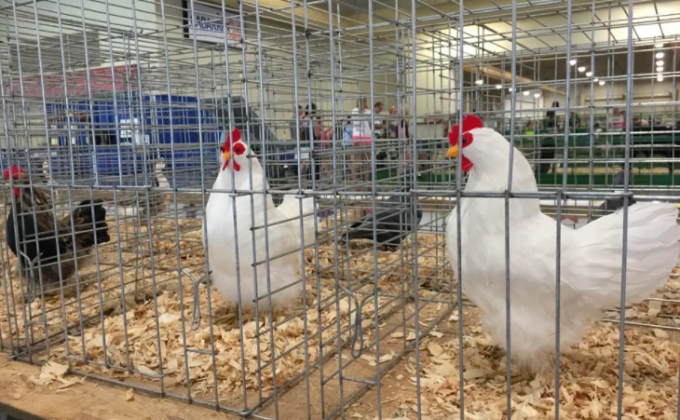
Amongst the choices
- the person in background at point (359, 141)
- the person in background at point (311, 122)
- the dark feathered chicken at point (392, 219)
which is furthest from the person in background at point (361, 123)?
the dark feathered chicken at point (392, 219)

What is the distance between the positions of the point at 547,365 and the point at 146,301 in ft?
Result: 7.88

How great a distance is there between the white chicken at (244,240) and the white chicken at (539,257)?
1.00m

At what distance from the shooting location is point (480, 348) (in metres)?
2.32

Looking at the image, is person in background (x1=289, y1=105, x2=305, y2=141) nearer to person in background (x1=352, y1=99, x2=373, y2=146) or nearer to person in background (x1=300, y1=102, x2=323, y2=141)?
person in background (x1=300, y1=102, x2=323, y2=141)

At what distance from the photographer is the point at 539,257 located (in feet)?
5.84

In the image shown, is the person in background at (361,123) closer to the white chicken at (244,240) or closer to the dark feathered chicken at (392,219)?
the dark feathered chicken at (392,219)

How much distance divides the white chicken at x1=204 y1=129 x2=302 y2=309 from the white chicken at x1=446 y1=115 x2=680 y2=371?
1.00m

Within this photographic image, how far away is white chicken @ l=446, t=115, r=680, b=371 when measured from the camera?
1741 mm

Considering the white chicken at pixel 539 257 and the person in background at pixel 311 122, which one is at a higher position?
the person in background at pixel 311 122

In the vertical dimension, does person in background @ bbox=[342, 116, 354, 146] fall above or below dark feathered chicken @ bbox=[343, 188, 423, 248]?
above

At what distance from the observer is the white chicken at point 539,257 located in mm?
1741

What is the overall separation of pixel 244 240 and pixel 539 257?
146 centimetres

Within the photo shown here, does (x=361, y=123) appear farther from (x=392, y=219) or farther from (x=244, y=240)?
(x=244, y=240)

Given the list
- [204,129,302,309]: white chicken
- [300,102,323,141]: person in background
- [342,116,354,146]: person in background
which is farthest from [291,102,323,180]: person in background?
[204,129,302,309]: white chicken
